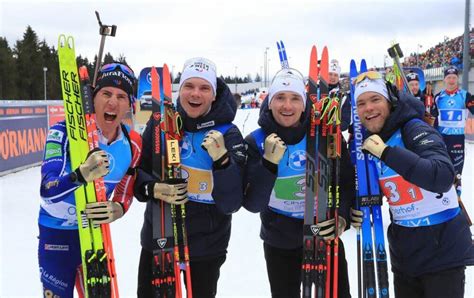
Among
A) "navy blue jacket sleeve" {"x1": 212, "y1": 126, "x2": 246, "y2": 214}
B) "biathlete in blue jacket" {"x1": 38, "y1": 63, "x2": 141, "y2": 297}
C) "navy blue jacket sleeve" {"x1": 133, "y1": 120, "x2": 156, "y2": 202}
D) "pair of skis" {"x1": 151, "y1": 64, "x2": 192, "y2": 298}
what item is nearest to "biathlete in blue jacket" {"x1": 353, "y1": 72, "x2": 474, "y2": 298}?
"navy blue jacket sleeve" {"x1": 212, "y1": 126, "x2": 246, "y2": 214}

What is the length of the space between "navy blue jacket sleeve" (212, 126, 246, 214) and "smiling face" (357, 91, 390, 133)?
2.51 feet

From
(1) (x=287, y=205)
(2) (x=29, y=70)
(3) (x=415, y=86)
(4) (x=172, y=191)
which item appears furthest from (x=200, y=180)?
(2) (x=29, y=70)

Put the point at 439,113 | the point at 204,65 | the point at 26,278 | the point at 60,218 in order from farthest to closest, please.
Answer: the point at 439,113 → the point at 26,278 → the point at 204,65 → the point at 60,218

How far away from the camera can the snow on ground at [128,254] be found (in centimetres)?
412

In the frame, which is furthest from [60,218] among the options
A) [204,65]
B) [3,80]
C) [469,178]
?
[3,80]

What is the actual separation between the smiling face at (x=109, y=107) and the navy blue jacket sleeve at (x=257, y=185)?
84 centimetres

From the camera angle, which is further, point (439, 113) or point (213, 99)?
point (439, 113)

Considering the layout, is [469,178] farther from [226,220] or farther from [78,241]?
[78,241]

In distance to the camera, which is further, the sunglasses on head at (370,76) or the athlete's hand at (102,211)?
the sunglasses on head at (370,76)

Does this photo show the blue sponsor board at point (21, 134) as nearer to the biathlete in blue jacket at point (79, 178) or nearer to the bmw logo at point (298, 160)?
the biathlete in blue jacket at point (79, 178)

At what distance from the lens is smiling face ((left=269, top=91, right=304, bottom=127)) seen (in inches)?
102

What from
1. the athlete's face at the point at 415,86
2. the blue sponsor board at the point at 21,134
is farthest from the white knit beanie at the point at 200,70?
the blue sponsor board at the point at 21,134

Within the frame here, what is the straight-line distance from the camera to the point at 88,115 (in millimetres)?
2543

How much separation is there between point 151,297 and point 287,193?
42.4 inches
